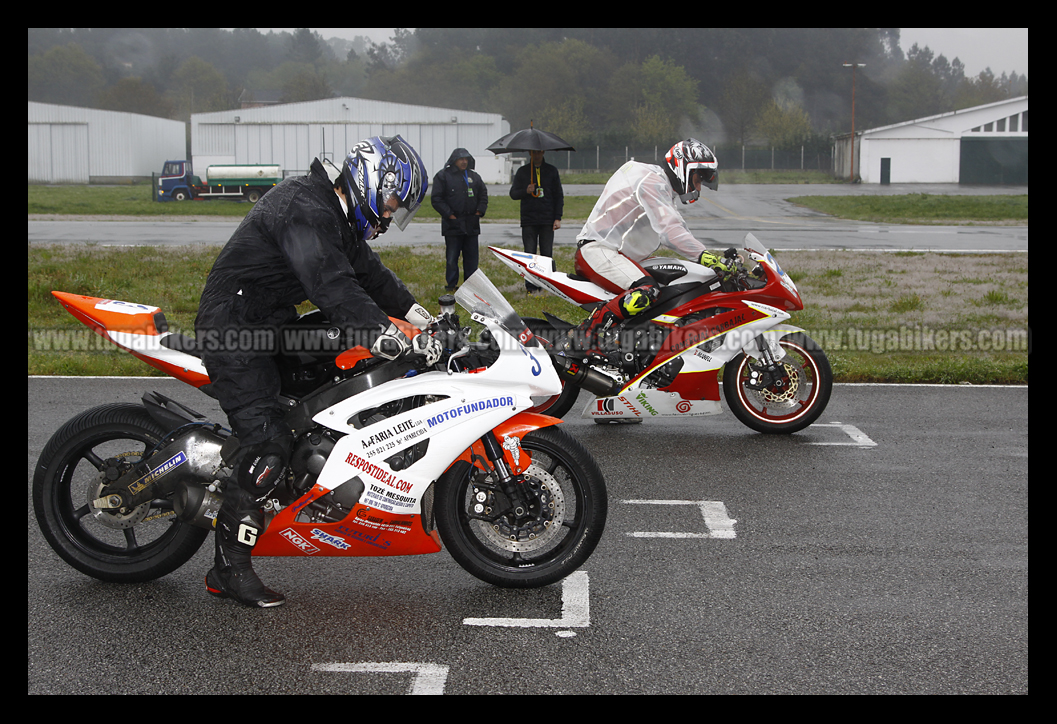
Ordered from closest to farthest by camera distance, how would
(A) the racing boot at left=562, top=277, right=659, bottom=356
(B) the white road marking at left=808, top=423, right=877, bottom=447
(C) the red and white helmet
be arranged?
(B) the white road marking at left=808, top=423, right=877, bottom=447, (A) the racing boot at left=562, top=277, right=659, bottom=356, (C) the red and white helmet

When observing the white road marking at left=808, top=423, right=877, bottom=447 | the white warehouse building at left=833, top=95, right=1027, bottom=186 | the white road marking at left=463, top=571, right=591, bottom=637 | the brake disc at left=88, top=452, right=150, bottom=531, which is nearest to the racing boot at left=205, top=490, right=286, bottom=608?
the brake disc at left=88, top=452, right=150, bottom=531

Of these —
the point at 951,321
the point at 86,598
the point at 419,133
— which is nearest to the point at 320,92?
the point at 419,133

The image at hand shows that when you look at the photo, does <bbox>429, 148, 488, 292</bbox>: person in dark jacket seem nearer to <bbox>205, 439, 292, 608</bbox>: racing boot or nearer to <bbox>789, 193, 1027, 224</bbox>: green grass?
<bbox>205, 439, 292, 608</bbox>: racing boot

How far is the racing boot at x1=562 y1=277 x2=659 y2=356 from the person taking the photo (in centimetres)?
732

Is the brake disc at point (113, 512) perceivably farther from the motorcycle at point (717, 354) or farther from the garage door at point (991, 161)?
the garage door at point (991, 161)

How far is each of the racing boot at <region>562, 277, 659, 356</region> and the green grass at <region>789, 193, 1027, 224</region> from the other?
26.0 meters

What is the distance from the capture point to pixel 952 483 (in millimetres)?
6121

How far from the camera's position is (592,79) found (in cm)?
10431

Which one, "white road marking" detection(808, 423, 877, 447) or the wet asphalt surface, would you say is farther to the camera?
"white road marking" detection(808, 423, 877, 447)

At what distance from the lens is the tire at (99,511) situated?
443 centimetres

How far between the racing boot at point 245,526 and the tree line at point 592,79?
260 feet

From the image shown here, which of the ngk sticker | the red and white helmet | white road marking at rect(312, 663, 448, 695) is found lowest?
white road marking at rect(312, 663, 448, 695)

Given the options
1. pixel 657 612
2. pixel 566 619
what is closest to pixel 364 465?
pixel 566 619

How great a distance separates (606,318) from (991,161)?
→ 63042mm
